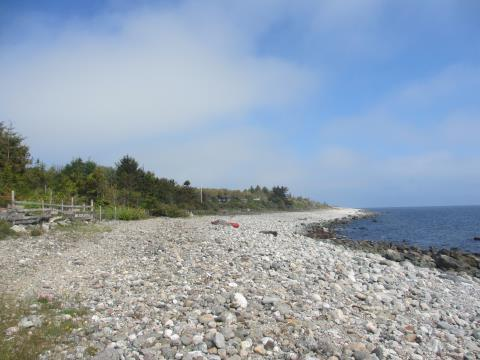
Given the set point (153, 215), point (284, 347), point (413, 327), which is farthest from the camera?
point (153, 215)

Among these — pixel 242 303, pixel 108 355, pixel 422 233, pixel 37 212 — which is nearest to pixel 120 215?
pixel 37 212

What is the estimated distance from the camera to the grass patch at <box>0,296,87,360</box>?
5.39m

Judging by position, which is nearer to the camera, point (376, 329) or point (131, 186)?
point (376, 329)

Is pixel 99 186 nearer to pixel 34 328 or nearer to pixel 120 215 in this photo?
pixel 120 215

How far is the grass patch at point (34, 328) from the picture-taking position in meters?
5.39

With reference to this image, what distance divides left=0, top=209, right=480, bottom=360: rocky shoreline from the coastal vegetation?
51.9 feet

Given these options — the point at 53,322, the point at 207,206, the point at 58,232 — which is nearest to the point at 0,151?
the point at 58,232

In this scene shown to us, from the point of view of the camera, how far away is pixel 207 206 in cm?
5009

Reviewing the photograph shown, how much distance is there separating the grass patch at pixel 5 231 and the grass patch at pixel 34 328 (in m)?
9.14

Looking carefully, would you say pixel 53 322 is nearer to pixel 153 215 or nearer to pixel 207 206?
pixel 153 215

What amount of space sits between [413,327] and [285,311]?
2.62m

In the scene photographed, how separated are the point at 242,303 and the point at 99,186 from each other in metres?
Answer: 31.3

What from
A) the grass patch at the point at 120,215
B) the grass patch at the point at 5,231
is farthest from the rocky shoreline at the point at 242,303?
the grass patch at the point at 120,215

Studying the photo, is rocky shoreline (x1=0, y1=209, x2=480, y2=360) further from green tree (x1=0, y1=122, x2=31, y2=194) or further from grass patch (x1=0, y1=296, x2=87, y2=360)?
green tree (x1=0, y1=122, x2=31, y2=194)
